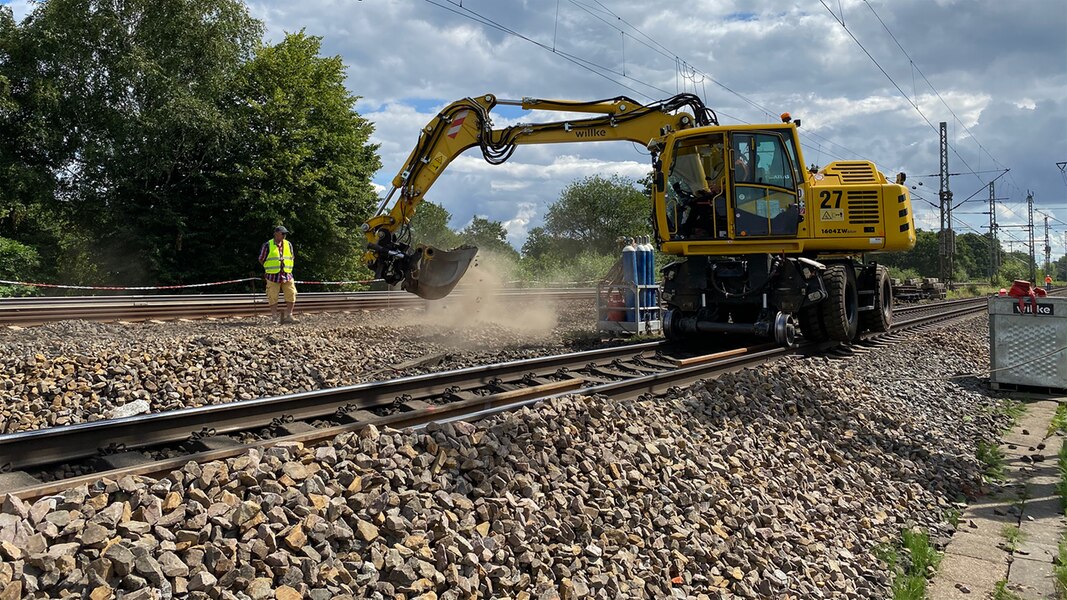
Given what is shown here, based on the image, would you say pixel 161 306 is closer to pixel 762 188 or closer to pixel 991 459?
pixel 762 188

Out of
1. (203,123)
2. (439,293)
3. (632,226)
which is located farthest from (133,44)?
(632,226)

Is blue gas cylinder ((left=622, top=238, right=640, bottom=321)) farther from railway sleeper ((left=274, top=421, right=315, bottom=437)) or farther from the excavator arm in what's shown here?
railway sleeper ((left=274, top=421, right=315, bottom=437))

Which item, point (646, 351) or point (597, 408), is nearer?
A: point (597, 408)

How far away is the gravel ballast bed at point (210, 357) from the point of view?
635cm

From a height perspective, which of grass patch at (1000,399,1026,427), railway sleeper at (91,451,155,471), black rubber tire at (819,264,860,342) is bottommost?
grass patch at (1000,399,1026,427)

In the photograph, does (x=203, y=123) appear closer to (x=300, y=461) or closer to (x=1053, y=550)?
(x=300, y=461)

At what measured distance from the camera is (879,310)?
1152 centimetres

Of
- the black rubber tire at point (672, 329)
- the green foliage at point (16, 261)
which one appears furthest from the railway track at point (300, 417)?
the green foliage at point (16, 261)

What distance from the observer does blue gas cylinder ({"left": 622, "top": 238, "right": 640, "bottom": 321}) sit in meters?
12.4

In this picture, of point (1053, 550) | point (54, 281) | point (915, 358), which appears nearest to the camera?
point (1053, 550)

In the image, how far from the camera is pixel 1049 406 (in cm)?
870

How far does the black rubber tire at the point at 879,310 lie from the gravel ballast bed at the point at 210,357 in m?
5.00

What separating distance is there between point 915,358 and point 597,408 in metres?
7.56

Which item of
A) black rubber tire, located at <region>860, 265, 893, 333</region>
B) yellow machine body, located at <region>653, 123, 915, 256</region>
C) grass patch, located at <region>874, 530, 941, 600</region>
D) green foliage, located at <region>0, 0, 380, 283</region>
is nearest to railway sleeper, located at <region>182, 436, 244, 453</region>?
grass patch, located at <region>874, 530, 941, 600</region>
